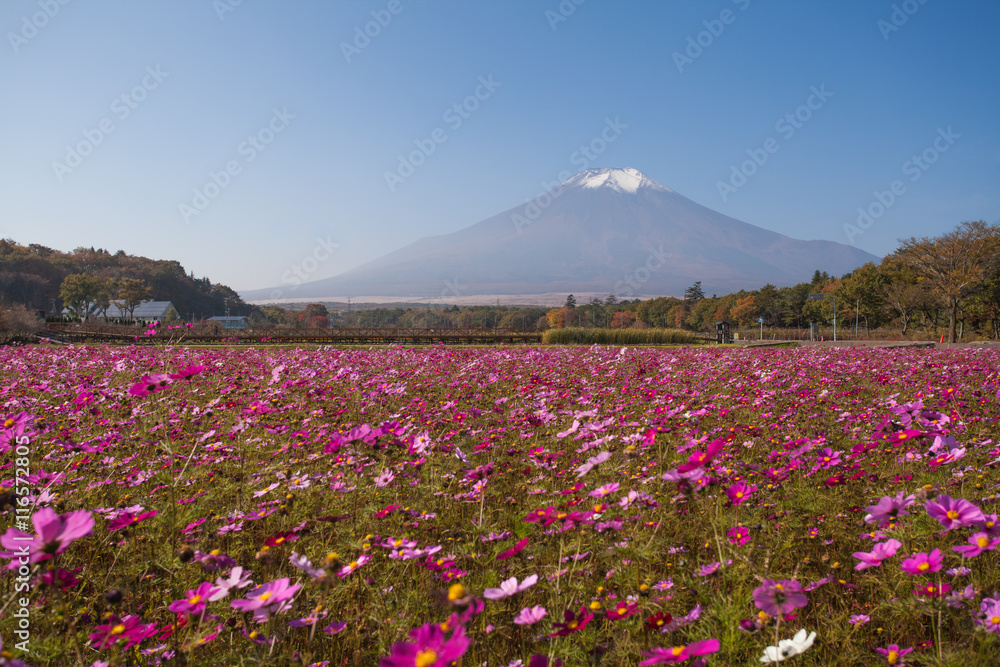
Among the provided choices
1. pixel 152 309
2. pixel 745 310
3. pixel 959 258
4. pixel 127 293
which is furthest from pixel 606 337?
pixel 152 309

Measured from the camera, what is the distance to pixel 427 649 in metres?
0.78

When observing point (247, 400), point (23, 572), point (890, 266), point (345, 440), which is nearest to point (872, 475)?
point (345, 440)

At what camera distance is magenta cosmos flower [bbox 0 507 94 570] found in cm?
97

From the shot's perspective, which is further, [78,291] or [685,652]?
[78,291]

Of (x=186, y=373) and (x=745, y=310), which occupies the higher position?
(x=745, y=310)

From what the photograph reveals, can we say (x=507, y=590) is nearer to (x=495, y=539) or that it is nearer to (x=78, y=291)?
(x=495, y=539)

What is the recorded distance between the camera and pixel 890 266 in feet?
181

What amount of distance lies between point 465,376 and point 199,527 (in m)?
4.45

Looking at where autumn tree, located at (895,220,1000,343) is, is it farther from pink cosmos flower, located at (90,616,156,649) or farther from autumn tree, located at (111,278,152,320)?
autumn tree, located at (111,278,152,320)

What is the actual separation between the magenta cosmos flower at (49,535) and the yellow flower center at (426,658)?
2.24ft

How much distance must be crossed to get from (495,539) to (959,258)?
149 ft

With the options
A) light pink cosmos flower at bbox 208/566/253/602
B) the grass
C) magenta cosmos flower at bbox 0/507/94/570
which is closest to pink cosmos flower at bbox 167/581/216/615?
light pink cosmos flower at bbox 208/566/253/602

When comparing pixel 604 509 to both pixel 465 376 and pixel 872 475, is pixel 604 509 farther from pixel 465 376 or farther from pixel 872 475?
pixel 465 376

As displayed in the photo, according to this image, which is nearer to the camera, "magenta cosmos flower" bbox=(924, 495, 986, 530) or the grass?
"magenta cosmos flower" bbox=(924, 495, 986, 530)
